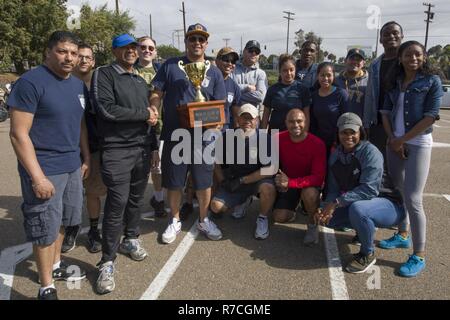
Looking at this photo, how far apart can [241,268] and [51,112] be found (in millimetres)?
2070

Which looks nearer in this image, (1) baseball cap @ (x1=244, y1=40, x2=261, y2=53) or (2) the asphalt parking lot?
(2) the asphalt parking lot

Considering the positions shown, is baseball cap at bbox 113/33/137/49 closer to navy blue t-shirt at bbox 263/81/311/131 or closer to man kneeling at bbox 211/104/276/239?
man kneeling at bbox 211/104/276/239

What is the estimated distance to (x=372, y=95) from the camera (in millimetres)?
3746

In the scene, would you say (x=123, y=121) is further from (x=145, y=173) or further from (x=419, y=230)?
(x=419, y=230)

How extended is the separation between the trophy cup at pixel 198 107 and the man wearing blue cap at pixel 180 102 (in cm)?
6

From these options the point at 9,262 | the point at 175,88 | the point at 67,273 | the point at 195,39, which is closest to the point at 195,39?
the point at 195,39

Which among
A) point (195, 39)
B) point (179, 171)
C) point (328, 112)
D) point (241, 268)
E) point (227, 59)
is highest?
point (195, 39)

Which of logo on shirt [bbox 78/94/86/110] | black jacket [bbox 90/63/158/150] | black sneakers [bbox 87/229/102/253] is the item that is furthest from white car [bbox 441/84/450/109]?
logo on shirt [bbox 78/94/86/110]

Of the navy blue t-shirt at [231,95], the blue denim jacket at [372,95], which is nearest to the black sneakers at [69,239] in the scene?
Result: the navy blue t-shirt at [231,95]

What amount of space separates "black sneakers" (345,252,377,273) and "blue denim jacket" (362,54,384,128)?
1.41 m

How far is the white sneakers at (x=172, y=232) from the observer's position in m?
3.76

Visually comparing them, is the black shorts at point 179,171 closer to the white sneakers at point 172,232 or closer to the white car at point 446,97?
the white sneakers at point 172,232

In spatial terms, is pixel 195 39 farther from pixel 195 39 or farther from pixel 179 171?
pixel 179 171

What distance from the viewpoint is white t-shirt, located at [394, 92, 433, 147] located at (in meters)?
3.05
